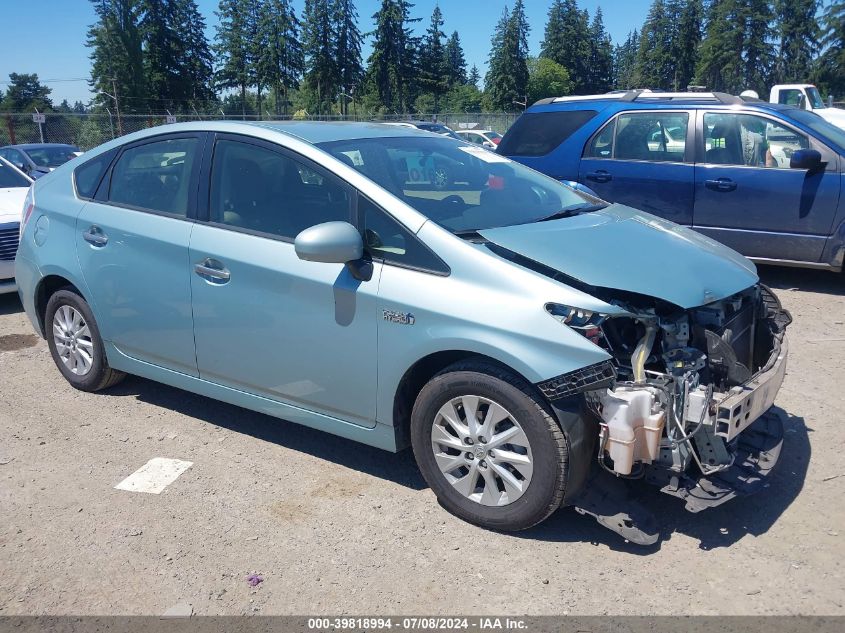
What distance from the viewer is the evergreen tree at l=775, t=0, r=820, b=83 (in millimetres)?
68938

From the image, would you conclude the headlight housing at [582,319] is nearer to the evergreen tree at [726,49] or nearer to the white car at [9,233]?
the white car at [9,233]

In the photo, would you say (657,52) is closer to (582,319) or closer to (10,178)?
(10,178)

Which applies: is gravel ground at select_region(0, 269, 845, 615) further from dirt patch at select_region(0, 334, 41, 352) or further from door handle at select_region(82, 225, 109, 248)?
dirt patch at select_region(0, 334, 41, 352)

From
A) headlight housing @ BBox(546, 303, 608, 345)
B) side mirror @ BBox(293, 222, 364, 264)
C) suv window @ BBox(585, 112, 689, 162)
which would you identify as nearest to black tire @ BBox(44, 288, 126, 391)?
side mirror @ BBox(293, 222, 364, 264)

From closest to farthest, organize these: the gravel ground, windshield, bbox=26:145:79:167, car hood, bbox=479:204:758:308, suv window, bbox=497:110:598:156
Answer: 1. the gravel ground
2. car hood, bbox=479:204:758:308
3. suv window, bbox=497:110:598:156
4. windshield, bbox=26:145:79:167

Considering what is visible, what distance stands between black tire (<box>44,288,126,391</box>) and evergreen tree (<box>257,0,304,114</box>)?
61957mm

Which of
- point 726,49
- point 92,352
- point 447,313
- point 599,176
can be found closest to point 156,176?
point 92,352

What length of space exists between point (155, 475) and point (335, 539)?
1226 millimetres

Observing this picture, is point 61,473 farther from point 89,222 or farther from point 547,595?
point 547,595

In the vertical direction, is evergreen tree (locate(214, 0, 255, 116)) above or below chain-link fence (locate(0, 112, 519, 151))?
above

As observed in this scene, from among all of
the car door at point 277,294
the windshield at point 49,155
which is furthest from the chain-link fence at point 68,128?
the car door at point 277,294

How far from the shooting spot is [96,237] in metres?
4.53

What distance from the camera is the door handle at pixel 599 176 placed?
8.11 meters

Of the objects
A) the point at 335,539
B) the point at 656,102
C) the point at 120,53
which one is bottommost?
the point at 335,539
